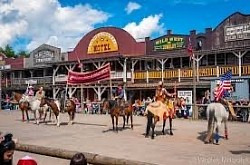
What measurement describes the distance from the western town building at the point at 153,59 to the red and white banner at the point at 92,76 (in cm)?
563

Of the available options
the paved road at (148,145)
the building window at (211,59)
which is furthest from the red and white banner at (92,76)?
the building window at (211,59)

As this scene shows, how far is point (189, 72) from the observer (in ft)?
119

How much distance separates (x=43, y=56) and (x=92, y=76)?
1148 inches

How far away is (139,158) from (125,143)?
353cm

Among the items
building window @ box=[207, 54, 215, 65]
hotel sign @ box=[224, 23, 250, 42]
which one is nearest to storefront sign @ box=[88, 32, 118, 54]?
building window @ box=[207, 54, 215, 65]

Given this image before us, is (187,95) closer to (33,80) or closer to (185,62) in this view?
(185,62)

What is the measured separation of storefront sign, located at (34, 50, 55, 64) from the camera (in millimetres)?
51969

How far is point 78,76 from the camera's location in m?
26.0

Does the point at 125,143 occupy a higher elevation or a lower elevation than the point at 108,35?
lower

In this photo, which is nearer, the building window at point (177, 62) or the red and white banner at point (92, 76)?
the red and white banner at point (92, 76)

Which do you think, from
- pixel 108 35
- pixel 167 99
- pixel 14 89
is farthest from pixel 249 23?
pixel 14 89

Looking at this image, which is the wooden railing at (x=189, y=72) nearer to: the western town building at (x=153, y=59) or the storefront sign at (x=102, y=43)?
the western town building at (x=153, y=59)

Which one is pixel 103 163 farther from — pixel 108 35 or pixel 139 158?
pixel 108 35

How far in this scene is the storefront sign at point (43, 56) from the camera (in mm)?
51969
